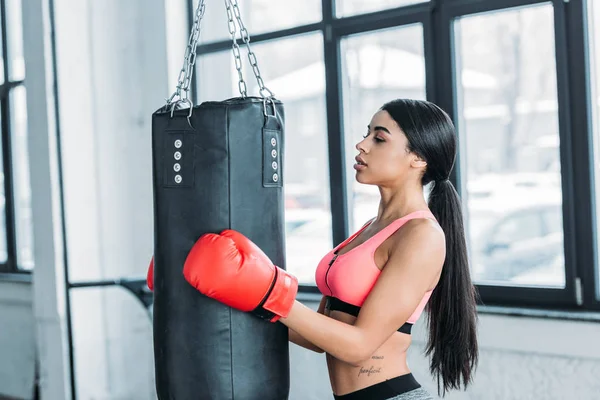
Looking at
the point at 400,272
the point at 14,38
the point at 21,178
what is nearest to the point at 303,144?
the point at 400,272

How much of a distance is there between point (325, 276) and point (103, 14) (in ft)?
8.51

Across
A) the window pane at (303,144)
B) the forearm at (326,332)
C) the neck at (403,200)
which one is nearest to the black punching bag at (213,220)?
the forearm at (326,332)

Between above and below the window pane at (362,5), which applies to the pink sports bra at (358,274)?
below

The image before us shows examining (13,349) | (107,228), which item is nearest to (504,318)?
(107,228)

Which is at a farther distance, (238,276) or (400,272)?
→ (400,272)

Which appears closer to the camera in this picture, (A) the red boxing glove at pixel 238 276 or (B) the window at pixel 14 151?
(A) the red boxing glove at pixel 238 276

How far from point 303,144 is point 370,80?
497 millimetres

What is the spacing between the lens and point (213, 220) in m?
1.68

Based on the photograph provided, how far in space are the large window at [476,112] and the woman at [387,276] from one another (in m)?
0.87

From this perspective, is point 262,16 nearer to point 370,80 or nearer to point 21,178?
point 370,80

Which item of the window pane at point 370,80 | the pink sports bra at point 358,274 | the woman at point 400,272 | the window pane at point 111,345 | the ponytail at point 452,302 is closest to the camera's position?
the woman at point 400,272

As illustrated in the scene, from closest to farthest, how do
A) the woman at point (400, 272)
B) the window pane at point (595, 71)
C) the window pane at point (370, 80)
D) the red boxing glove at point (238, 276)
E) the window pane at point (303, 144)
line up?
the red boxing glove at point (238, 276), the woman at point (400, 272), the window pane at point (595, 71), the window pane at point (370, 80), the window pane at point (303, 144)

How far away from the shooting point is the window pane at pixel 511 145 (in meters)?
2.70

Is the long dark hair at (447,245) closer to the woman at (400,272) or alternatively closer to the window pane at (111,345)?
the woman at (400,272)
